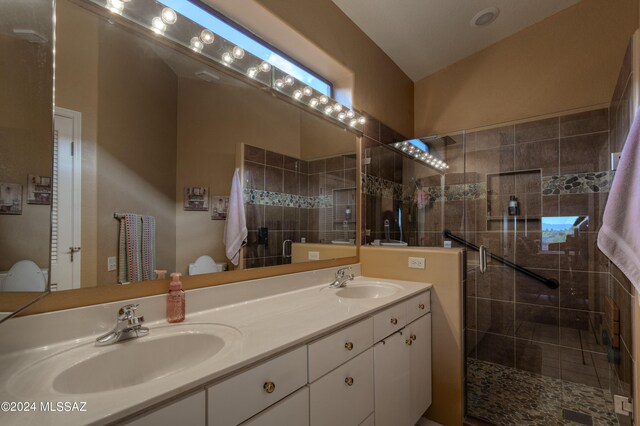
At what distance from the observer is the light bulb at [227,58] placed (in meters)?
1.48

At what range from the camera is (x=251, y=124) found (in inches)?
63.9

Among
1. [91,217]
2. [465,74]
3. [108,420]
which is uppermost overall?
[465,74]

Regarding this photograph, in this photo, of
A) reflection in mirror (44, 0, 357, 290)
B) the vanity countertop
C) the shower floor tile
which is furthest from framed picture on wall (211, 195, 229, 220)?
the shower floor tile

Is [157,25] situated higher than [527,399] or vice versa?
[157,25]

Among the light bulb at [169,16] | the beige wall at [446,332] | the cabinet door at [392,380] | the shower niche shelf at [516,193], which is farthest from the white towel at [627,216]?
the light bulb at [169,16]

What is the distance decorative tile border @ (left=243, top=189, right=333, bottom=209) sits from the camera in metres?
1.60

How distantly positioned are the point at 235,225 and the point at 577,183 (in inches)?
107

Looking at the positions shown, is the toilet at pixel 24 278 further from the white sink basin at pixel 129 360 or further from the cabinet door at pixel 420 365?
the cabinet door at pixel 420 365

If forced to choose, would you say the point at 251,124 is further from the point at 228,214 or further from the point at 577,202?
the point at 577,202

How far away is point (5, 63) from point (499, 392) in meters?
3.07

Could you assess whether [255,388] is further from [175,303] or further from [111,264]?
[111,264]

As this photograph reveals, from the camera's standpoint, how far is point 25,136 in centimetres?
77

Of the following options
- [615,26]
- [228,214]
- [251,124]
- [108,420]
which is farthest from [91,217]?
[615,26]

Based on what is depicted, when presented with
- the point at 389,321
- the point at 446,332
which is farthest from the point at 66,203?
the point at 446,332
